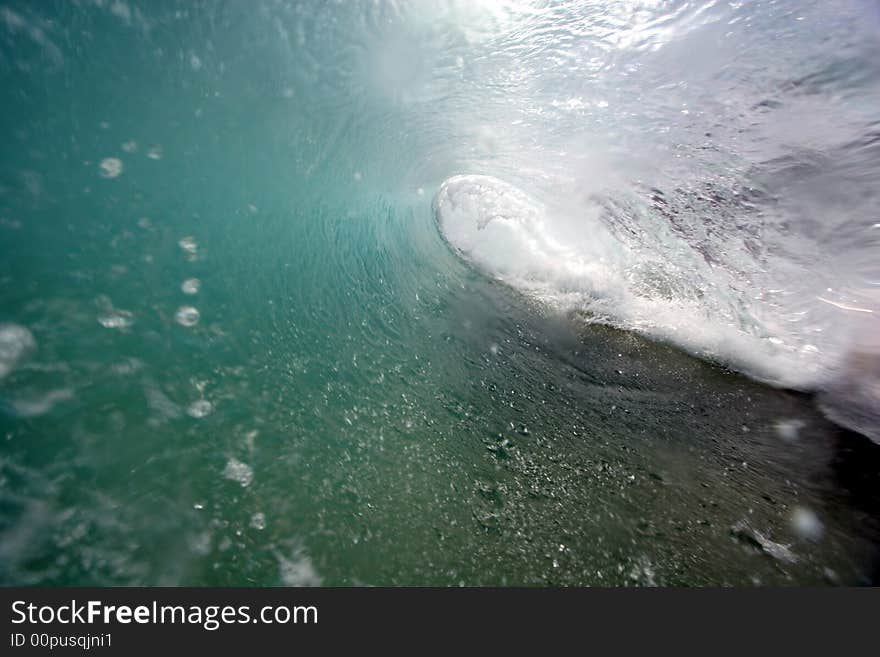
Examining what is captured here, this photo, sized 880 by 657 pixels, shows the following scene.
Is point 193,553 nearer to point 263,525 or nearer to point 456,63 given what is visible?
point 263,525

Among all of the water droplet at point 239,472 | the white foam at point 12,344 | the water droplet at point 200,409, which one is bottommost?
the water droplet at point 239,472

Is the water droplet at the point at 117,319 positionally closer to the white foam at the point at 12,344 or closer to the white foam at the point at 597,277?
the white foam at the point at 12,344

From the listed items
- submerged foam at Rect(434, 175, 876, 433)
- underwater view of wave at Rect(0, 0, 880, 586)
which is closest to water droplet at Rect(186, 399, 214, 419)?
underwater view of wave at Rect(0, 0, 880, 586)

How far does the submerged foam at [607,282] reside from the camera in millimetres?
3561

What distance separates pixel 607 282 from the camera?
421 centimetres

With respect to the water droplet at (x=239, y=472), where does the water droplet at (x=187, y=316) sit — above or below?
above

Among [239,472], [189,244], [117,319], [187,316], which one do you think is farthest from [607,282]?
[117,319]

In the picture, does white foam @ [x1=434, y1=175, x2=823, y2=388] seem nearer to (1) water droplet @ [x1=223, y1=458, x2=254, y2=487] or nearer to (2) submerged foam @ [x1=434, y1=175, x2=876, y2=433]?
(2) submerged foam @ [x1=434, y1=175, x2=876, y2=433]

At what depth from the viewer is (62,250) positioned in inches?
120

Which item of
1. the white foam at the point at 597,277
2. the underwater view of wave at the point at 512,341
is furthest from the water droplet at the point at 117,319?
the white foam at the point at 597,277

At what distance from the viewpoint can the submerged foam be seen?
3561 mm

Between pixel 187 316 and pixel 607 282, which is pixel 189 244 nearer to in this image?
pixel 187 316

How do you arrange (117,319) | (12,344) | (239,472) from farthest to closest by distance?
(117,319)
(12,344)
(239,472)

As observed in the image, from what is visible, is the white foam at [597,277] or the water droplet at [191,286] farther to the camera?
the white foam at [597,277]
